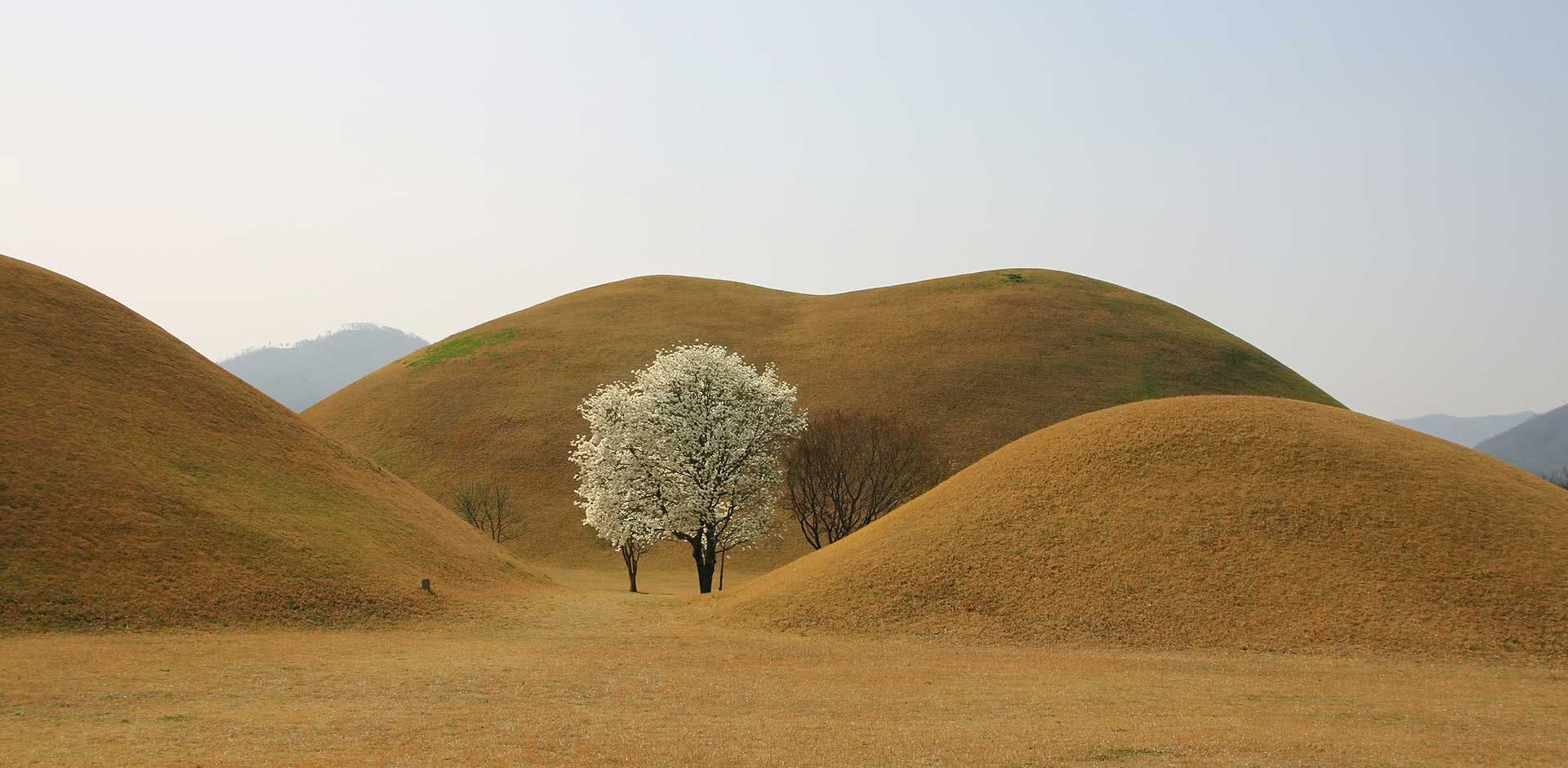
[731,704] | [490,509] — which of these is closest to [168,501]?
[731,704]

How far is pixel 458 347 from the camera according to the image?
4208 inches

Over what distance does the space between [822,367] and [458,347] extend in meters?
41.1

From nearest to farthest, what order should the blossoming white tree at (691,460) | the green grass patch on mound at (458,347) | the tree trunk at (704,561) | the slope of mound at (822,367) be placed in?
the tree trunk at (704,561)
the blossoming white tree at (691,460)
the slope of mound at (822,367)
the green grass patch on mound at (458,347)

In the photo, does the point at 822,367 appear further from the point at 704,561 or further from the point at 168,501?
the point at 168,501

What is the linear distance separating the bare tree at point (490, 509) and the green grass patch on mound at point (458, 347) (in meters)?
29.8

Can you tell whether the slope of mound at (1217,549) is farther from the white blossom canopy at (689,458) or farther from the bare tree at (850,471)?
the bare tree at (850,471)

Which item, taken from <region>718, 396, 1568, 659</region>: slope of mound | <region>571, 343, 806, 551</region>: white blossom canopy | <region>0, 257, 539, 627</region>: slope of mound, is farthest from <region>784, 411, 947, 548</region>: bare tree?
<region>0, 257, 539, 627</region>: slope of mound

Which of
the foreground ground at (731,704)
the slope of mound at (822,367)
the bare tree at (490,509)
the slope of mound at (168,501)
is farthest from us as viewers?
the slope of mound at (822,367)

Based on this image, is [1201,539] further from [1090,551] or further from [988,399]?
[988,399]

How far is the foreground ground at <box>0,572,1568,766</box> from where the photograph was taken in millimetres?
15836

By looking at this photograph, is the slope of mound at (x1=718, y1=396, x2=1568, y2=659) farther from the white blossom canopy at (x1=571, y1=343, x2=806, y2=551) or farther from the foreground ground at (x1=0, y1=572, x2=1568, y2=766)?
the white blossom canopy at (x1=571, y1=343, x2=806, y2=551)

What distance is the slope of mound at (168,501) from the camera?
3114 cm

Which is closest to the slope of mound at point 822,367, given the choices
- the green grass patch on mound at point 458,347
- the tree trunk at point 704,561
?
the green grass patch on mound at point 458,347

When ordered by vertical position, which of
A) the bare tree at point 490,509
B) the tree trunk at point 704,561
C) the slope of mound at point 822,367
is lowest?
the tree trunk at point 704,561
